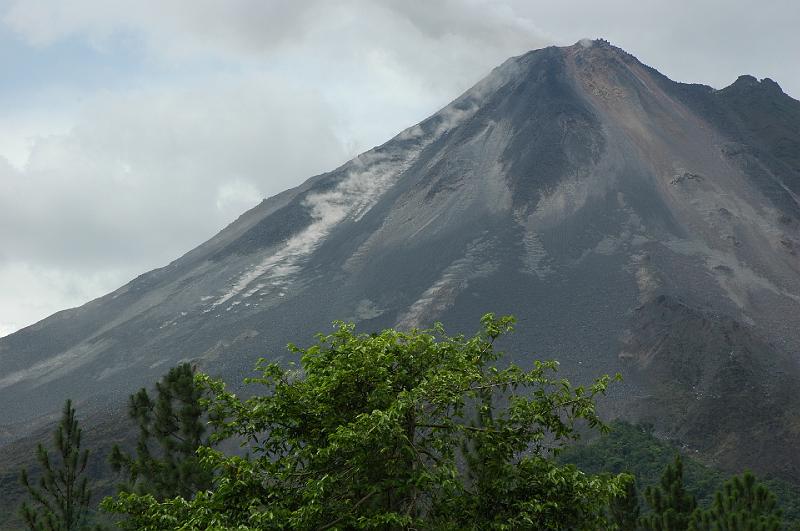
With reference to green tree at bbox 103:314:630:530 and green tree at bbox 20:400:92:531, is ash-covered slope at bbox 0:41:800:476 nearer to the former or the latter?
green tree at bbox 20:400:92:531

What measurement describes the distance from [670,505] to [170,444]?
14.5 m

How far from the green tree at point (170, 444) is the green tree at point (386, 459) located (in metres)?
7.63

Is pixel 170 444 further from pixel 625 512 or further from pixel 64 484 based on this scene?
pixel 625 512

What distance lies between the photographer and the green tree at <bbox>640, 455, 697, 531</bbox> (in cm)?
2153

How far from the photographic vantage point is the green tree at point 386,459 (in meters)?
9.34

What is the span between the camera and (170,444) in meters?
19.6

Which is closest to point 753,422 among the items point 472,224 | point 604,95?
point 472,224

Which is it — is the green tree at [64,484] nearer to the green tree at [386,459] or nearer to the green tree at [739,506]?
the green tree at [386,459]

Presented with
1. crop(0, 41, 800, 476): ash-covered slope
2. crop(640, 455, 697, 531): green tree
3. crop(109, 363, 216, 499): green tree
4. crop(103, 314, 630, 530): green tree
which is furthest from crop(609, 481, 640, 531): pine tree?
crop(0, 41, 800, 476): ash-covered slope

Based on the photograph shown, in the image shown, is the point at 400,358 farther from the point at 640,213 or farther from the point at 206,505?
the point at 640,213

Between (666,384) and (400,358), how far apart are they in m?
49.8

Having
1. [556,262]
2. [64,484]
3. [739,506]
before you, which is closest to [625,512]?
[739,506]

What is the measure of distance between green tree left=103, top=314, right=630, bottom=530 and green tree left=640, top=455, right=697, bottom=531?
1297cm

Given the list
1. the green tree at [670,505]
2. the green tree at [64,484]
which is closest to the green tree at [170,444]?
the green tree at [64,484]
